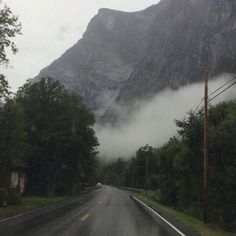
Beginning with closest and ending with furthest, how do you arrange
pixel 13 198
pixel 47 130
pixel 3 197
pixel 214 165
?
pixel 3 197 < pixel 13 198 < pixel 214 165 < pixel 47 130

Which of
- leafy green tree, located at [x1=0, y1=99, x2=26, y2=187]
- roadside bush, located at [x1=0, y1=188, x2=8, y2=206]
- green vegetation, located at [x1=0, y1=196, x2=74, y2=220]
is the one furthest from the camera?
leafy green tree, located at [x1=0, y1=99, x2=26, y2=187]

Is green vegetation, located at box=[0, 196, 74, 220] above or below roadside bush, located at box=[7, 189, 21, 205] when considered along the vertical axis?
below

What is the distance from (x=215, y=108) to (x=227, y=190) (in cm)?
1092

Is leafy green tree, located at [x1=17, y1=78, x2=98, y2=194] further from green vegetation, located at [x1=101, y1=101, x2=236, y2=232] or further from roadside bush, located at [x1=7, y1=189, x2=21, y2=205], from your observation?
roadside bush, located at [x1=7, y1=189, x2=21, y2=205]

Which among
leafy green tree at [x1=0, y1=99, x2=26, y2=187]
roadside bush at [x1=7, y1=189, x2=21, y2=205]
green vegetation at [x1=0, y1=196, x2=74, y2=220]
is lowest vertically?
green vegetation at [x1=0, y1=196, x2=74, y2=220]

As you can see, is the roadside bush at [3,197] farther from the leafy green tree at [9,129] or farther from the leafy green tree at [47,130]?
the leafy green tree at [47,130]

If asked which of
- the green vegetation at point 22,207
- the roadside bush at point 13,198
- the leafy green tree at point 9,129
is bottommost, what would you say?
the green vegetation at point 22,207

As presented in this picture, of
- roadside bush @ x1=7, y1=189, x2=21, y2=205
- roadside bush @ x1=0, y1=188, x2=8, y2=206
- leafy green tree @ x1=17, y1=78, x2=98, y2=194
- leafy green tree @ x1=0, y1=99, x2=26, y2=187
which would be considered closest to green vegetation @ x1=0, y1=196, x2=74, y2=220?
roadside bush @ x1=7, y1=189, x2=21, y2=205

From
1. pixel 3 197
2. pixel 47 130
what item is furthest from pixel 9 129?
pixel 47 130

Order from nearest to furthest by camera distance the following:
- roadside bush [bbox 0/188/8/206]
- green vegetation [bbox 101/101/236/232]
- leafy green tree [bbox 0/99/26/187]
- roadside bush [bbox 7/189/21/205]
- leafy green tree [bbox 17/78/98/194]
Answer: roadside bush [bbox 0/188/8/206], green vegetation [bbox 101/101/236/232], roadside bush [bbox 7/189/21/205], leafy green tree [bbox 0/99/26/187], leafy green tree [bbox 17/78/98/194]

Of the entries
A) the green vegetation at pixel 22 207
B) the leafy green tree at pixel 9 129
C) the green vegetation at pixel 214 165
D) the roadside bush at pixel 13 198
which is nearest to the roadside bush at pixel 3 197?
the green vegetation at pixel 22 207

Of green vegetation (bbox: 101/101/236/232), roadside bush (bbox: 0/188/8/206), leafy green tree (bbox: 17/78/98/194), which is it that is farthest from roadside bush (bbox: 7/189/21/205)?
leafy green tree (bbox: 17/78/98/194)

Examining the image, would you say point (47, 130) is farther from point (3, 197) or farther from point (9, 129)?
point (3, 197)

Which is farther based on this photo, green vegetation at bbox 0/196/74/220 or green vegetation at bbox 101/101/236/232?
green vegetation at bbox 101/101/236/232
